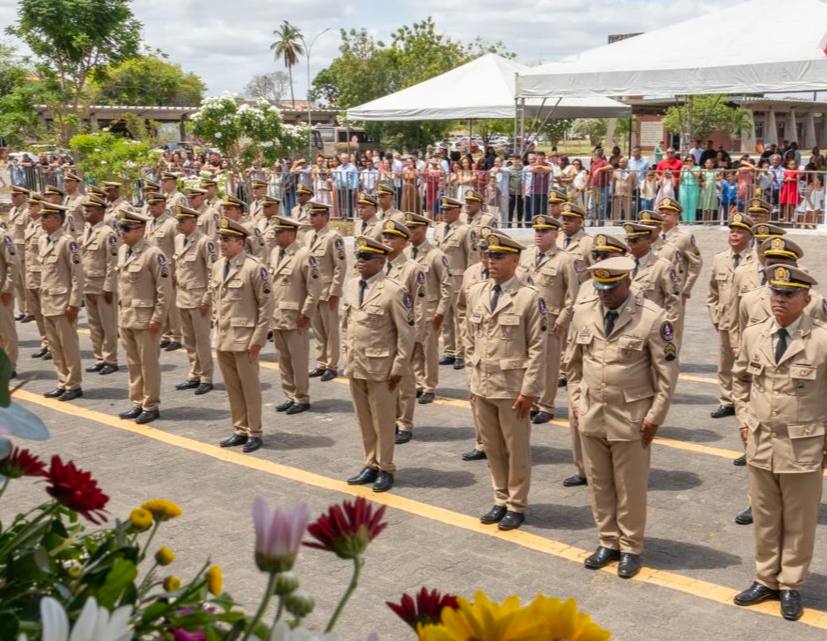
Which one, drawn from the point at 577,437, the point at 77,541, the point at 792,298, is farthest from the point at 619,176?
the point at 77,541

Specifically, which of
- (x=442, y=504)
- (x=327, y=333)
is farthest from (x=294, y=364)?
(x=442, y=504)

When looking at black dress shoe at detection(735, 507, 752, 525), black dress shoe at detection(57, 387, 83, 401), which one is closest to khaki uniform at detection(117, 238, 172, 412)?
black dress shoe at detection(57, 387, 83, 401)

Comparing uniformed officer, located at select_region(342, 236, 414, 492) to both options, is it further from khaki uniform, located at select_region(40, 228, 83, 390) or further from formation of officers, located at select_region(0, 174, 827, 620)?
khaki uniform, located at select_region(40, 228, 83, 390)

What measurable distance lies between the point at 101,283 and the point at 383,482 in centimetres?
596

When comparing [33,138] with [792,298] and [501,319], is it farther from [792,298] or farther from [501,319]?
[792,298]

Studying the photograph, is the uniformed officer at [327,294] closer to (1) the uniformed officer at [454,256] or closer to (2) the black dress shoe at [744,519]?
(1) the uniformed officer at [454,256]

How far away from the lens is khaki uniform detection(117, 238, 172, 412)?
10.2m

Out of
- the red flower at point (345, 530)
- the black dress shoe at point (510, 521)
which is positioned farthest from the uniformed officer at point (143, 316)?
the red flower at point (345, 530)

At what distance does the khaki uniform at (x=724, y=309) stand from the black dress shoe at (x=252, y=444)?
4.30 metres

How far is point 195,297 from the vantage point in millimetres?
11617

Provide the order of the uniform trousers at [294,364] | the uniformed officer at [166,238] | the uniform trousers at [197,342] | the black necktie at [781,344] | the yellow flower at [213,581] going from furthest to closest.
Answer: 1. the uniformed officer at [166,238]
2. the uniform trousers at [197,342]
3. the uniform trousers at [294,364]
4. the black necktie at [781,344]
5. the yellow flower at [213,581]

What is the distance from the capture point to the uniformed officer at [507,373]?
7043mm

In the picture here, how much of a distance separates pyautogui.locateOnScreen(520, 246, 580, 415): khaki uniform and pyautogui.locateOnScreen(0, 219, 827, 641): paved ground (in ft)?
1.98

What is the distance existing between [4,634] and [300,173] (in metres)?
21.8
